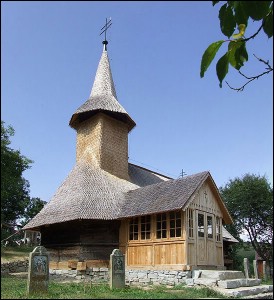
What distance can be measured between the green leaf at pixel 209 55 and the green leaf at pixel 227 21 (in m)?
0.08

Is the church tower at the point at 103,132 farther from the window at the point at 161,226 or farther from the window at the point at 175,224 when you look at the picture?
the window at the point at 175,224

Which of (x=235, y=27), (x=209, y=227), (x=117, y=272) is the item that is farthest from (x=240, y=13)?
(x=209, y=227)

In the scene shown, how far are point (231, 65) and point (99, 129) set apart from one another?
23280 millimetres

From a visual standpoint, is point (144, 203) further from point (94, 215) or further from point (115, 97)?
point (115, 97)

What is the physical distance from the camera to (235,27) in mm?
1905

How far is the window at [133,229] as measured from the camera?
19.4m

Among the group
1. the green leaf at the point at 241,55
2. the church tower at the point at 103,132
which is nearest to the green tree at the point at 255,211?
the church tower at the point at 103,132

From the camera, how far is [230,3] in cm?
190

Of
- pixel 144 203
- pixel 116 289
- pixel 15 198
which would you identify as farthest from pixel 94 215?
pixel 15 198

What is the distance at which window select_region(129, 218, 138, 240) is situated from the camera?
63.7 ft

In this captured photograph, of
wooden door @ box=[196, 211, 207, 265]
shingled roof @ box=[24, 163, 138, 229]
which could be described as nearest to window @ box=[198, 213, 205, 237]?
wooden door @ box=[196, 211, 207, 265]

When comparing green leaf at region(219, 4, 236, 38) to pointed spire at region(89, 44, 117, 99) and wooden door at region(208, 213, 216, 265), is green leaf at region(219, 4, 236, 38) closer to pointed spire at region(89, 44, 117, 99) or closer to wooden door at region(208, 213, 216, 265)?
wooden door at region(208, 213, 216, 265)

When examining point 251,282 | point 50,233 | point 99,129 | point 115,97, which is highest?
point 115,97

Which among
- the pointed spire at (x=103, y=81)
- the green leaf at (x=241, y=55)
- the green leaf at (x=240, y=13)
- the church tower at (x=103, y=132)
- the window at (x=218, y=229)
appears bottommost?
the window at (x=218, y=229)
